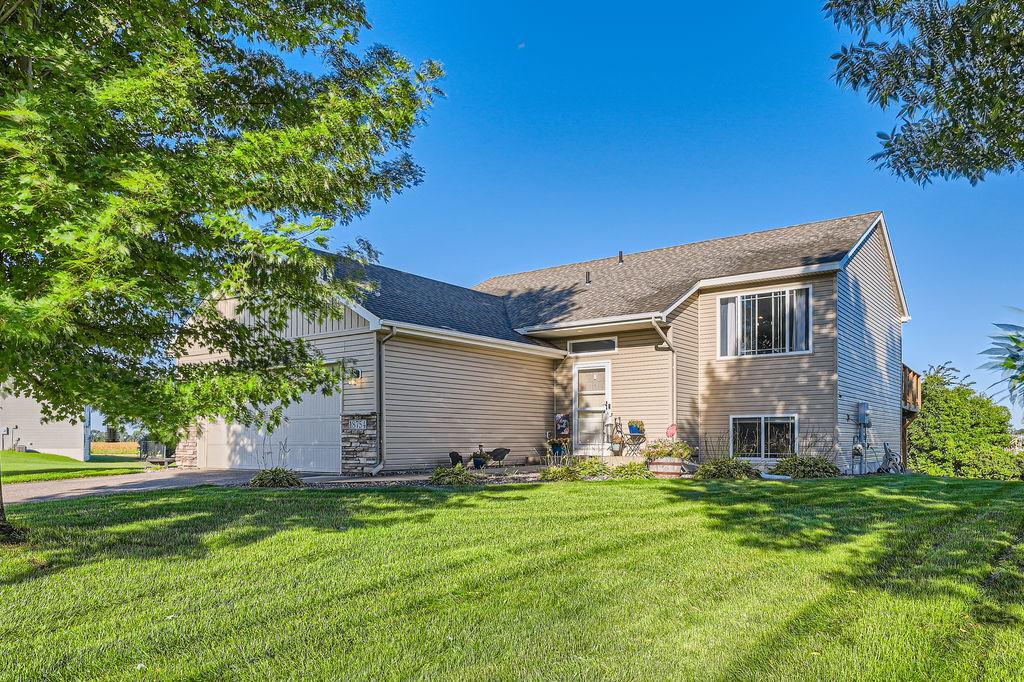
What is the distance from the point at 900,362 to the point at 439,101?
16459mm

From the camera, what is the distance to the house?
44.0 ft

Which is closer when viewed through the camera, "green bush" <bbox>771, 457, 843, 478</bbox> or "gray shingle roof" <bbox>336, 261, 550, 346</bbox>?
"green bush" <bbox>771, 457, 843, 478</bbox>

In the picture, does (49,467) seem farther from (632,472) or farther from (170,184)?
(170,184)

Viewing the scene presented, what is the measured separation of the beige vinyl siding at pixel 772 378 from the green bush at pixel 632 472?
155 inches

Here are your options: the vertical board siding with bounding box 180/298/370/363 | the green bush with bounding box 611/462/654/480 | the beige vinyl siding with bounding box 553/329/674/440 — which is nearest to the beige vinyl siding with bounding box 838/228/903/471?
the beige vinyl siding with bounding box 553/329/674/440

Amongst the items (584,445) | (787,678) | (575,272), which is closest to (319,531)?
(787,678)

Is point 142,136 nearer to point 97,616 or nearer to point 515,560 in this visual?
point 97,616

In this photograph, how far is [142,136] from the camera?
6195mm

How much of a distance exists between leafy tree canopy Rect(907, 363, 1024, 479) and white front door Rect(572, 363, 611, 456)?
528 inches

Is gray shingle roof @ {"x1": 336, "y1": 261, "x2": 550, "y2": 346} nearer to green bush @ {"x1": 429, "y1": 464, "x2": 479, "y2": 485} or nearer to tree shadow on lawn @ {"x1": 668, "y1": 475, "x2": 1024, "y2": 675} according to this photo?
green bush @ {"x1": 429, "y1": 464, "x2": 479, "y2": 485}

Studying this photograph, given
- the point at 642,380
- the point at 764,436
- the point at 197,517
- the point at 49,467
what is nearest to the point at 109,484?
the point at 197,517

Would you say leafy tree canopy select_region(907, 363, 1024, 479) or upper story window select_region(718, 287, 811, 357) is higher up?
upper story window select_region(718, 287, 811, 357)

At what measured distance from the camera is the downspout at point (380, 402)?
12672 millimetres

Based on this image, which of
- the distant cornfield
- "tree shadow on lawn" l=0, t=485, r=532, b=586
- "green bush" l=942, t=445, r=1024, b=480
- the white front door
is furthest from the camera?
the distant cornfield
